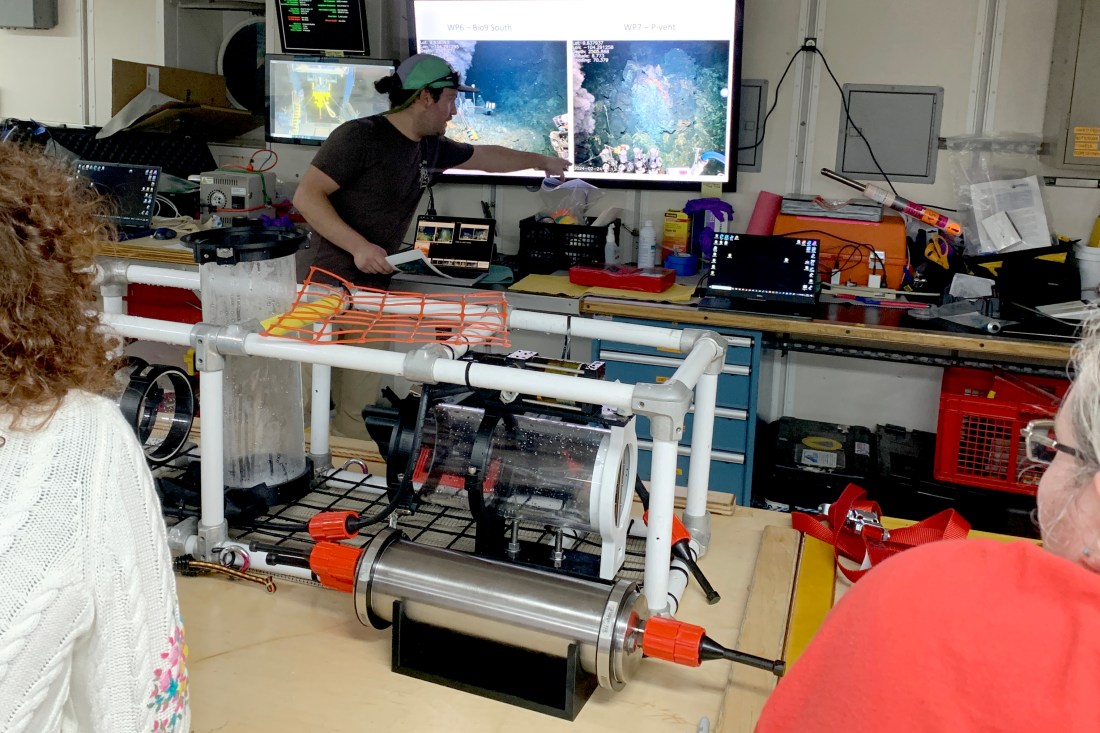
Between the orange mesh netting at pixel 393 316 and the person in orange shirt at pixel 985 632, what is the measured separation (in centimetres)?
77

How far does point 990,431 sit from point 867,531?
1850 millimetres

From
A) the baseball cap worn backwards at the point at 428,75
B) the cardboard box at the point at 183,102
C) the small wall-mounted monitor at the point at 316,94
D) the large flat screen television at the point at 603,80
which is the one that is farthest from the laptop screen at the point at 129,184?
the baseball cap worn backwards at the point at 428,75

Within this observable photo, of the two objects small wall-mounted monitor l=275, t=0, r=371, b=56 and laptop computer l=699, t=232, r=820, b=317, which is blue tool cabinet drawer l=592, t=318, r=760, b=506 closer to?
laptop computer l=699, t=232, r=820, b=317

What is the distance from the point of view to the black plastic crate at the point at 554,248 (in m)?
3.74

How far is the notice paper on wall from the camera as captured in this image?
343 centimetres

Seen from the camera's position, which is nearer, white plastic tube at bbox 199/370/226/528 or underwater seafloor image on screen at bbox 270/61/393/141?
white plastic tube at bbox 199/370/226/528

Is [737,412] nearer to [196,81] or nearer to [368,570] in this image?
[368,570]

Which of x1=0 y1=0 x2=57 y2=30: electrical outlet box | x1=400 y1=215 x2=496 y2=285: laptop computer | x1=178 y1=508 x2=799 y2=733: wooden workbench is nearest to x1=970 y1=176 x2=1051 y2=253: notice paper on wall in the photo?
x1=400 y1=215 x2=496 y2=285: laptop computer

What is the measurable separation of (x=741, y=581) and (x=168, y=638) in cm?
84

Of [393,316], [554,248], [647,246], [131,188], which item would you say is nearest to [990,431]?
[647,246]

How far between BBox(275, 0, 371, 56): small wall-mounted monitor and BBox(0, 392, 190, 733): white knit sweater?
3495 millimetres

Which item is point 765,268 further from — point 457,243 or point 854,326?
point 457,243

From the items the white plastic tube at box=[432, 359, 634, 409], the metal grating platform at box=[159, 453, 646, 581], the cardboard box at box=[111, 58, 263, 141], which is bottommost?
the metal grating platform at box=[159, 453, 646, 581]

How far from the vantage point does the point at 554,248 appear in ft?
12.3
